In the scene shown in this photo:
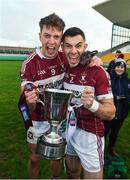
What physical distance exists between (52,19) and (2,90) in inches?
448

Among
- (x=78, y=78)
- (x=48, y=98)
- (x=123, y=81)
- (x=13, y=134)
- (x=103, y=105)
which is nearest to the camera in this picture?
(x=48, y=98)

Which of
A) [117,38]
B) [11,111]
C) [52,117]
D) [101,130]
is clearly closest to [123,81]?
[101,130]

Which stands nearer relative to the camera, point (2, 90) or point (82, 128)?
point (82, 128)

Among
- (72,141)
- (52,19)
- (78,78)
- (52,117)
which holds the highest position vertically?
(52,19)

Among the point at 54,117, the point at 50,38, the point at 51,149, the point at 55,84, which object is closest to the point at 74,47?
the point at 50,38

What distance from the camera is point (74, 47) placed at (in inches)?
116

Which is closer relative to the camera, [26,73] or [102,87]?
[102,87]

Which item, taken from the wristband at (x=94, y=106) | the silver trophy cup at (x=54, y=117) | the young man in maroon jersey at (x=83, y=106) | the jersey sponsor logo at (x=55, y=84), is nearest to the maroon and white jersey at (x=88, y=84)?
the young man in maroon jersey at (x=83, y=106)

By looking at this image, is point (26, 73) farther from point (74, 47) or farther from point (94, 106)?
point (94, 106)

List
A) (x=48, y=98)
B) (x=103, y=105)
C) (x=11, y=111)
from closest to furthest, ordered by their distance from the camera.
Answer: (x=48, y=98)
(x=103, y=105)
(x=11, y=111)

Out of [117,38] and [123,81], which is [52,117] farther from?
[117,38]

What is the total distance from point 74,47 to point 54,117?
0.74 meters

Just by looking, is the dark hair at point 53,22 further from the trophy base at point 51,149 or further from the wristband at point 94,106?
the trophy base at point 51,149

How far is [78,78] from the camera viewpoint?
309 centimetres
